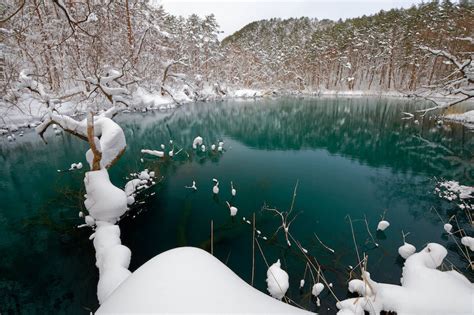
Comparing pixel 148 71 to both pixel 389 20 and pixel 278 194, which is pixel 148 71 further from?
pixel 389 20

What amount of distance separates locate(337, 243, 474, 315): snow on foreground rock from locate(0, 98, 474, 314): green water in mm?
949

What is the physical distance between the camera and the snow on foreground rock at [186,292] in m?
1.89

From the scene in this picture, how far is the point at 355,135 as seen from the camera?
63.3 feet

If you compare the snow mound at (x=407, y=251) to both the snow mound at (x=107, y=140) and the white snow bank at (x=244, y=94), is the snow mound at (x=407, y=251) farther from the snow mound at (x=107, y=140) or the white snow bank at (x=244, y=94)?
the white snow bank at (x=244, y=94)

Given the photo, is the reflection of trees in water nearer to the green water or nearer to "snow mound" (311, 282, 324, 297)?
the green water

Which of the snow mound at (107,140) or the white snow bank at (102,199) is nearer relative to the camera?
the white snow bank at (102,199)

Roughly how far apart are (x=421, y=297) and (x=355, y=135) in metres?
17.4

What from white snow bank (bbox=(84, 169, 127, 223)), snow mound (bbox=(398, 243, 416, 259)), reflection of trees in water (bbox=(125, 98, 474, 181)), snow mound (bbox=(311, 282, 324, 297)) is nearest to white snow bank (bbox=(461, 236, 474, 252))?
snow mound (bbox=(398, 243, 416, 259))

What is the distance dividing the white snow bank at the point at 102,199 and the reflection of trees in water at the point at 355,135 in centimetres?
1016

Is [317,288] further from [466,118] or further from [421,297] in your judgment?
[466,118]

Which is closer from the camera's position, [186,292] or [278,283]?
[186,292]

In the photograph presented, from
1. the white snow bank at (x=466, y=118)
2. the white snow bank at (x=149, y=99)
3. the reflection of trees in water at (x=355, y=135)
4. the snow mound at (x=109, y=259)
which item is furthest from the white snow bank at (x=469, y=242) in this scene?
the white snow bank at (x=149, y=99)

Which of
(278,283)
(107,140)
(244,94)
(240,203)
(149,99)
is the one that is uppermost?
(244,94)

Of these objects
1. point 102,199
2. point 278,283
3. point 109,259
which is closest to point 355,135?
point 278,283
